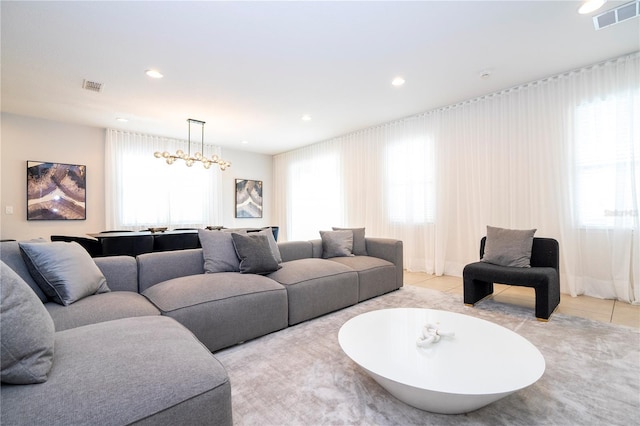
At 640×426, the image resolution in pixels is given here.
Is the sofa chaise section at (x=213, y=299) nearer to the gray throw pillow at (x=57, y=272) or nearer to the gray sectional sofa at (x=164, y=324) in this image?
the gray sectional sofa at (x=164, y=324)

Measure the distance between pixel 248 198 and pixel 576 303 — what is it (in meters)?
6.65

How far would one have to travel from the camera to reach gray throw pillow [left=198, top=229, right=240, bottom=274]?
8.54 ft

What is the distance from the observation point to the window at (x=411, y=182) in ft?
15.8

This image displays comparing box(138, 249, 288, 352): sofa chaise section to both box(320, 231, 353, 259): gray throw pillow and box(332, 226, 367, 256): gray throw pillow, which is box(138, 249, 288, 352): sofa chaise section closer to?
box(320, 231, 353, 259): gray throw pillow

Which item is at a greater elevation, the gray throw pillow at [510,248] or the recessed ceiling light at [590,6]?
the recessed ceiling light at [590,6]

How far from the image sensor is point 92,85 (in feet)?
11.9

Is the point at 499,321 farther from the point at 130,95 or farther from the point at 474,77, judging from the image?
the point at 130,95

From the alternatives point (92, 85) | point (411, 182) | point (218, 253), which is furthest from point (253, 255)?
point (411, 182)

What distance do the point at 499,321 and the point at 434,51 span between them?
2.78 metres

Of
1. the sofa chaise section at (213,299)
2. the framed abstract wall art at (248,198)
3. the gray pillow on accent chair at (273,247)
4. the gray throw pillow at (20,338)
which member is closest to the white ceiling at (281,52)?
the gray pillow on accent chair at (273,247)

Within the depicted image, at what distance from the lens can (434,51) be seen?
2.99m

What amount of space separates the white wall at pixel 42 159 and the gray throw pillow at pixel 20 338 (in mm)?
5403

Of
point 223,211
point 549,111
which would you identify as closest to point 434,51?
point 549,111

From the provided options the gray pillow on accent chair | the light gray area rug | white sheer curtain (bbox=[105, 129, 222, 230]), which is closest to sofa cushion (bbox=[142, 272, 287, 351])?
the light gray area rug
